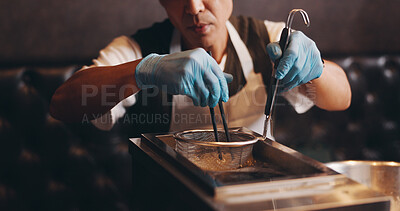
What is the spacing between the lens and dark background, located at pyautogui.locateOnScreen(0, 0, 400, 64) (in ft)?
6.31

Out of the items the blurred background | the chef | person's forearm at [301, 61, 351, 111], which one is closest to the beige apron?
the chef

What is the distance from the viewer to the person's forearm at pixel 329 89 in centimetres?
157

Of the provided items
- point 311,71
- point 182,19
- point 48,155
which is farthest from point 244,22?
point 48,155

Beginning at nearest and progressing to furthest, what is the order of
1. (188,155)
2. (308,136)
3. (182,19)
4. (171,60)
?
1. (188,155)
2. (171,60)
3. (182,19)
4. (308,136)

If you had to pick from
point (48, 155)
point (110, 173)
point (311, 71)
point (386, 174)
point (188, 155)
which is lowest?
point (110, 173)

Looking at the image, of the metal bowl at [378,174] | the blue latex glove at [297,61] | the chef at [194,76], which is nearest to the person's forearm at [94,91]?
the chef at [194,76]

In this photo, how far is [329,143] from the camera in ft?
7.78

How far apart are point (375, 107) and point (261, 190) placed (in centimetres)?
196

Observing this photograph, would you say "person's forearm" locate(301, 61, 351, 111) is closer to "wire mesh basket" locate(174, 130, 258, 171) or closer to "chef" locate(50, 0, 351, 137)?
"chef" locate(50, 0, 351, 137)

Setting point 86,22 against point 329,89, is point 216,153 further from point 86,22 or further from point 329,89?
point 86,22

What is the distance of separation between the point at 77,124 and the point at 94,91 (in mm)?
573

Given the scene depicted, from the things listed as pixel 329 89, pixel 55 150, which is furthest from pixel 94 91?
pixel 329 89

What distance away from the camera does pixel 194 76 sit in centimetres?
114

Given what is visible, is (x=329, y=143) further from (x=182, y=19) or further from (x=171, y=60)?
(x=171, y=60)
